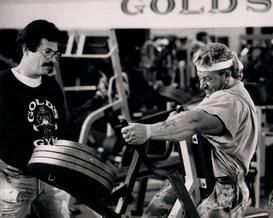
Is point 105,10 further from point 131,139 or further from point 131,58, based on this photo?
point 131,58

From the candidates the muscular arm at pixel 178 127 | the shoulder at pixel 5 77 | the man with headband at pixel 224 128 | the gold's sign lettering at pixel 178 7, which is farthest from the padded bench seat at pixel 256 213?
the shoulder at pixel 5 77


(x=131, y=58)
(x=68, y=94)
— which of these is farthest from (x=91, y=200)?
(x=131, y=58)

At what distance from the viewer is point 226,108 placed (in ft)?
3.48

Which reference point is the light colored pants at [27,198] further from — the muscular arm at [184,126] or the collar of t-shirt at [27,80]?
the muscular arm at [184,126]

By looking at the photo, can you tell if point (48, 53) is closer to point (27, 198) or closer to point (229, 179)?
point (27, 198)

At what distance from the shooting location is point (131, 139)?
0.99 m

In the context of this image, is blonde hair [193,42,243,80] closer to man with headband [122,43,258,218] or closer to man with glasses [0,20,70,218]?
man with headband [122,43,258,218]

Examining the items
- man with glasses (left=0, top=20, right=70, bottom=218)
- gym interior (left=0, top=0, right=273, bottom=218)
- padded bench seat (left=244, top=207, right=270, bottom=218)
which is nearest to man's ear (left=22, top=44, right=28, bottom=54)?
man with glasses (left=0, top=20, right=70, bottom=218)

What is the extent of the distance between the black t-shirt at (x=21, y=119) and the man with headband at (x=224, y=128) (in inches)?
15.6

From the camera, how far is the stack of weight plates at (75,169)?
1.02 m

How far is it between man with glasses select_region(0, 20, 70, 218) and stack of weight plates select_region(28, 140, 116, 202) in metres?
0.20

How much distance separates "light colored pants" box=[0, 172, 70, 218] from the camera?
4.06 ft

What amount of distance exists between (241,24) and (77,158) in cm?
80

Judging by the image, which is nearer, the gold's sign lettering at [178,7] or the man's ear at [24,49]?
the man's ear at [24,49]
